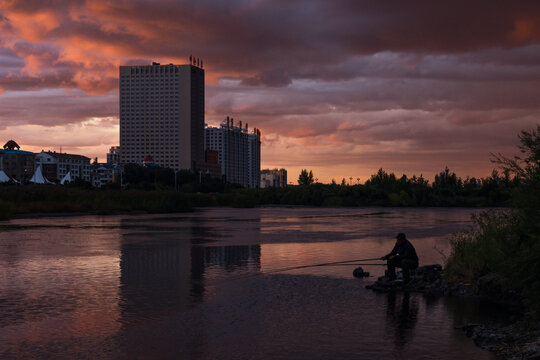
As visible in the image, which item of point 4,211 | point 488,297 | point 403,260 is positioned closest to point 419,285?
point 403,260

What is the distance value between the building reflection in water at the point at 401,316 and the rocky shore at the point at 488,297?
1.70 ft

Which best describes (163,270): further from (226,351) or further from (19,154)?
(19,154)

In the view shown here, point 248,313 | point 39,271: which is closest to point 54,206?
point 39,271

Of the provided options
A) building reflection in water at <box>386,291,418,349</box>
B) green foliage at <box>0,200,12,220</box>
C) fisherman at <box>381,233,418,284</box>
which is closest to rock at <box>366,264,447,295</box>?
fisherman at <box>381,233,418,284</box>

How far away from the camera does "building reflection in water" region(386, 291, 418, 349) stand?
29.7 ft

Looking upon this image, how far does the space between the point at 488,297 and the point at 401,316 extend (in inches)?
119

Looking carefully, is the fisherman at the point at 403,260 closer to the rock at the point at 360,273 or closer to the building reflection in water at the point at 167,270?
the rock at the point at 360,273

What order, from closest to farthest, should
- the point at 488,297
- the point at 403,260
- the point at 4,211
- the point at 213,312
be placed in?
the point at 213,312, the point at 488,297, the point at 403,260, the point at 4,211

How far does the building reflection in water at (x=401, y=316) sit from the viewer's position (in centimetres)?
905

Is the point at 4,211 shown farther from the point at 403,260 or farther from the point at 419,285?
the point at 419,285

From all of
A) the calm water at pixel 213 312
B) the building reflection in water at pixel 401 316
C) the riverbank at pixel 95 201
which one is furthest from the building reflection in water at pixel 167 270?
the riverbank at pixel 95 201

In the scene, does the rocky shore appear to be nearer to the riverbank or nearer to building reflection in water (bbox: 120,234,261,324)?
building reflection in water (bbox: 120,234,261,324)

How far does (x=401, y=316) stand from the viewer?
10539mm

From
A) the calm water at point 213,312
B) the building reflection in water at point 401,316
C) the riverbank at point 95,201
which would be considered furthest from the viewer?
the riverbank at point 95,201
